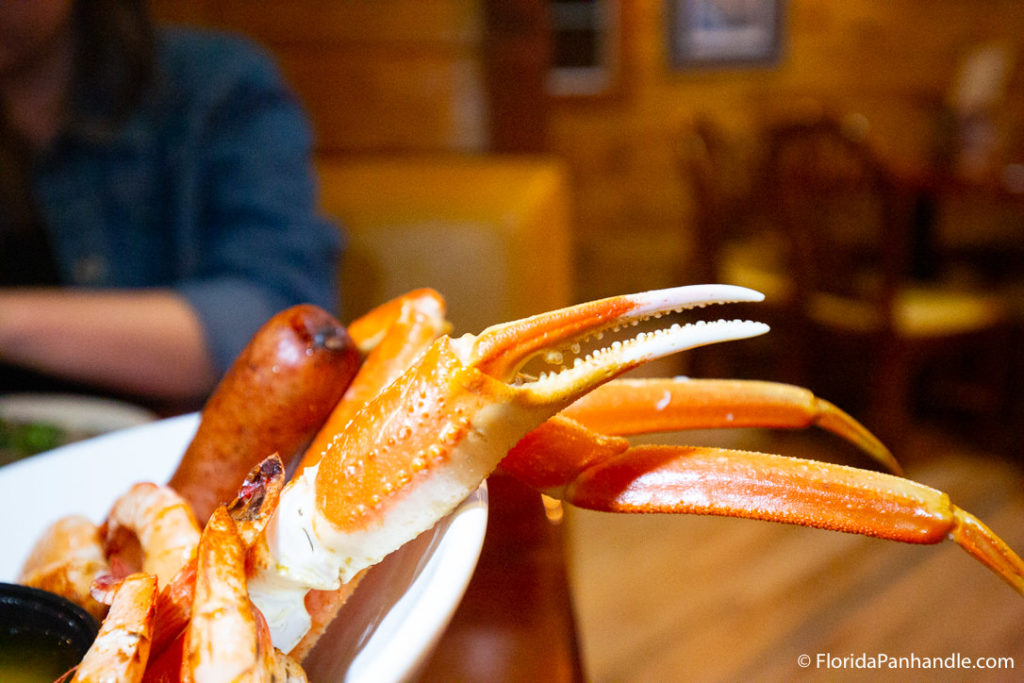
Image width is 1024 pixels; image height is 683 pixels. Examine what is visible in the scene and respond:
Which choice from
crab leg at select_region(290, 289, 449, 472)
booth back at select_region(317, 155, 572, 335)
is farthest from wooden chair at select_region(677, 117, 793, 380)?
crab leg at select_region(290, 289, 449, 472)

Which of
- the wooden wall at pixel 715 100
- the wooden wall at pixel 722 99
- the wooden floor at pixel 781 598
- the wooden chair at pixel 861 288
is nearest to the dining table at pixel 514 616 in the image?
the wooden floor at pixel 781 598

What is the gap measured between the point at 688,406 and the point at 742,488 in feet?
0.24

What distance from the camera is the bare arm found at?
911 mm

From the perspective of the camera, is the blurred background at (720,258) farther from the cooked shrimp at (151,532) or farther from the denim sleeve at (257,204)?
the cooked shrimp at (151,532)

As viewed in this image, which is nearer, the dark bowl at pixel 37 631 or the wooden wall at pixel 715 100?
the dark bowl at pixel 37 631

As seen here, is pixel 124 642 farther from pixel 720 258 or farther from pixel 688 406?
pixel 720 258

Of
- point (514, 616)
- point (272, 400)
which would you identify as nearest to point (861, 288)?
point (514, 616)

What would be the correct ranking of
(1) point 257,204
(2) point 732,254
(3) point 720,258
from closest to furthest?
(1) point 257,204 → (3) point 720,258 → (2) point 732,254

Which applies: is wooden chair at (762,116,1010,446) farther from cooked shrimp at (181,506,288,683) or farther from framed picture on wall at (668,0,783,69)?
cooked shrimp at (181,506,288,683)

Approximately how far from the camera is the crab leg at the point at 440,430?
0.91 ft

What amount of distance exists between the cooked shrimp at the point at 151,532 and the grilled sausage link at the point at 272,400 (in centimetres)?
2

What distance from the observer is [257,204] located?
3.58ft

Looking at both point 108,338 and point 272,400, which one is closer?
point 272,400

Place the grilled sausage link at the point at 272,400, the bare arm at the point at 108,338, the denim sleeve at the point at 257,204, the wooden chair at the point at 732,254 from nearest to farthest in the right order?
1. the grilled sausage link at the point at 272,400
2. the bare arm at the point at 108,338
3. the denim sleeve at the point at 257,204
4. the wooden chair at the point at 732,254
